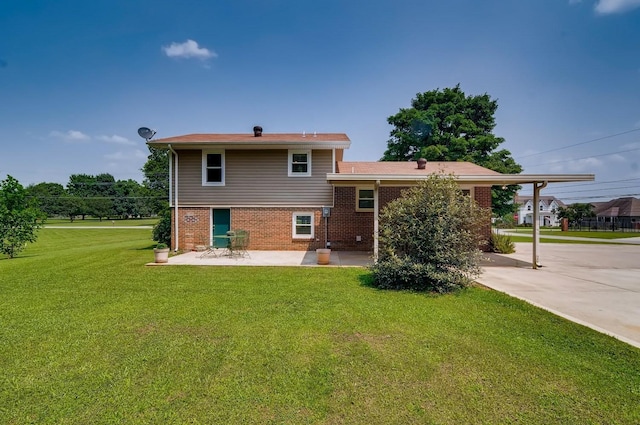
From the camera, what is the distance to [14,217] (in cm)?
1133

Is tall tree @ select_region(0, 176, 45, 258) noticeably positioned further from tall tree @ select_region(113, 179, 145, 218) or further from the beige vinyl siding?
tall tree @ select_region(113, 179, 145, 218)

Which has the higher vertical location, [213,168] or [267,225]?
[213,168]

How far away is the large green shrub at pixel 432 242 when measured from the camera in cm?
613

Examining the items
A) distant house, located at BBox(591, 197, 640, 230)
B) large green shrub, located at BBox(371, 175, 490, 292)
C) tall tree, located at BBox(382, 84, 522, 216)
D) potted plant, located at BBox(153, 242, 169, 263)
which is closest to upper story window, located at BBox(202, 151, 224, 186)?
potted plant, located at BBox(153, 242, 169, 263)

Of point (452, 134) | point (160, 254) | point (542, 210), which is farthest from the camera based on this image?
point (542, 210)

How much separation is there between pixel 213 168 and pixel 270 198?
2.86 metres

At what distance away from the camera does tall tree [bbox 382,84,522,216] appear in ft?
81.6

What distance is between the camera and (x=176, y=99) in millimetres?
15414

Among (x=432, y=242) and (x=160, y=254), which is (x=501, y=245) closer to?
(x=432, y=242)

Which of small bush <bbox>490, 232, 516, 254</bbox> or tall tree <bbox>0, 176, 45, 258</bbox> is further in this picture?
small bush <bbox>490, 232, 516, 254</bbox>

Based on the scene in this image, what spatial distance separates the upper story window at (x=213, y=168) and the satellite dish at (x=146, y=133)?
2.63 m

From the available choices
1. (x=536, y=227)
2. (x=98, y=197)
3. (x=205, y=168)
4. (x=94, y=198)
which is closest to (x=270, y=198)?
(x=205, y=168)

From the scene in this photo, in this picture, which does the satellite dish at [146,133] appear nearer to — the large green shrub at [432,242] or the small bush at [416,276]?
the large green shrub at [432,242]

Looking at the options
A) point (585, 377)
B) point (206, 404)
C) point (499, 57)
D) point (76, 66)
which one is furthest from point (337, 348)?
point (76, 66)
